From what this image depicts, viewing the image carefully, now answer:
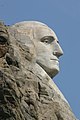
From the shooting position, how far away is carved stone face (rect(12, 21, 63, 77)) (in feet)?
76.6

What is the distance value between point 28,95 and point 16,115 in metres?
1.34

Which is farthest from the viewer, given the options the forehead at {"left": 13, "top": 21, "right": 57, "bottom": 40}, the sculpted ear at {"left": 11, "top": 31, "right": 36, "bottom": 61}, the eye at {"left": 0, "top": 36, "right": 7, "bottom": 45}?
the forehead at {"left": 13, "top": 21, "right": 57, "bottom": 40}

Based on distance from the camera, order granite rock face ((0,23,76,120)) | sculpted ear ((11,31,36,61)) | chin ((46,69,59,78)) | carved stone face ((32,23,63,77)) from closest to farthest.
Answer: granite rock face ((0,23,76,120)) → sculpted ear ((11,31,36,61)) → carved stone face ((32,23,63,77)) → chin ((46,69,59,78))

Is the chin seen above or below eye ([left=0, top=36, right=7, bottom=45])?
below

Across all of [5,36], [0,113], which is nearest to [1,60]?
[5,36]

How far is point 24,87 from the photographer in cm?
1945

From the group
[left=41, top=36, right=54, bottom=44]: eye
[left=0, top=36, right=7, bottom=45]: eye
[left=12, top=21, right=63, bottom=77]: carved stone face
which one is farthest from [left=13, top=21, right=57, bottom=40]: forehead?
[left=0, top=36, right=7, bottom=45]: eye

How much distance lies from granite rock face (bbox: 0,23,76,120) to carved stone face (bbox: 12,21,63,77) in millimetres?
464

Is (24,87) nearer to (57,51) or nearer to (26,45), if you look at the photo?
(26,45)

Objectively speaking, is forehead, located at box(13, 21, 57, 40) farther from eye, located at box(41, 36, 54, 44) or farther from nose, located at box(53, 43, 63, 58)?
nose, located at box(53, 43, 63, 58)

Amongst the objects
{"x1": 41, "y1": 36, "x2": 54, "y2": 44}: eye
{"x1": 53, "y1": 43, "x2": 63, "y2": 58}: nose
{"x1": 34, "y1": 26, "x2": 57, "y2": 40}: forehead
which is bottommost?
{"x1": 53, "y1": 43, "x2": 63, "y2": 58}: nose

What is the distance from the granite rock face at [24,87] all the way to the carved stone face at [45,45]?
18.3 inches

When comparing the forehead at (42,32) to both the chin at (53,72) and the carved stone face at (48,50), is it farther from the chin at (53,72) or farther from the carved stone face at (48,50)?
the chin at (53,72)

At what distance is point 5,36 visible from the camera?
2084 centimetres
